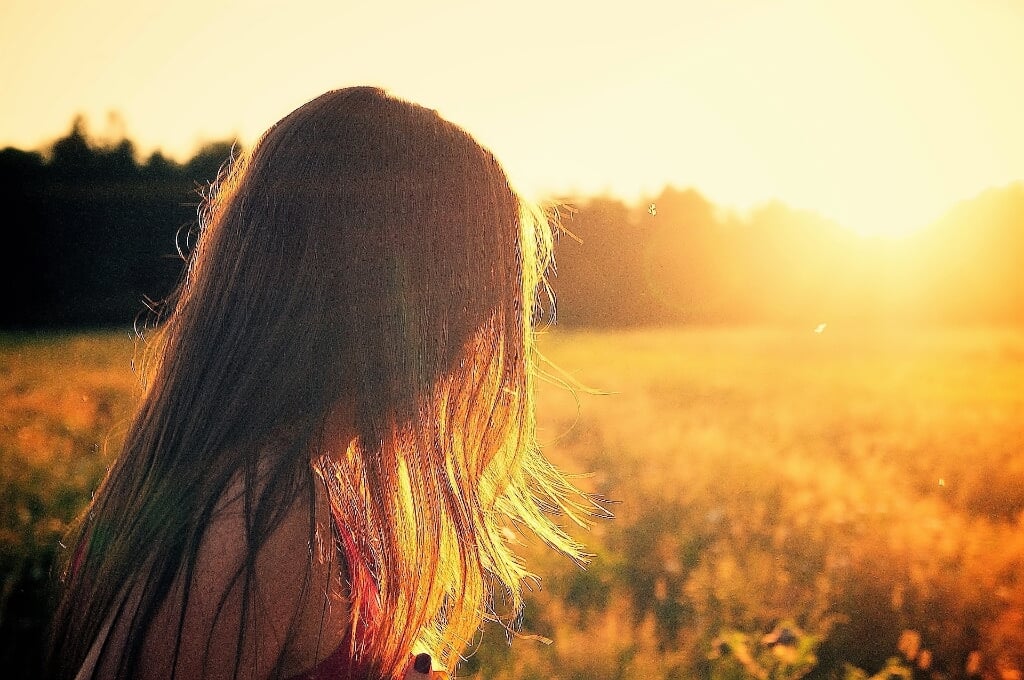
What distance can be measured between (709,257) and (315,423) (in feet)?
25.6

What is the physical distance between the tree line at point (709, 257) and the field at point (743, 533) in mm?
1842

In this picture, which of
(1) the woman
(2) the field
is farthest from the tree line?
(1) the woman

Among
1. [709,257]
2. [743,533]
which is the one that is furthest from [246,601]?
[709,257]

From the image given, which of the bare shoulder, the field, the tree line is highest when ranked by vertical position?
the tree line

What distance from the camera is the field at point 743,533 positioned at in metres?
2.39

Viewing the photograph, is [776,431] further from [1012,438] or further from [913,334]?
[913,334]

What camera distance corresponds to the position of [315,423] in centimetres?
85

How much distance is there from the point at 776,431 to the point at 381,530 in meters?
5.36

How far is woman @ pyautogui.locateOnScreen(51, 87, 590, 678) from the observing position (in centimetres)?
76

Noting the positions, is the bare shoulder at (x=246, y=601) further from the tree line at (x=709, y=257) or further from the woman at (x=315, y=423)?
the tree line at (x=709, y=257)

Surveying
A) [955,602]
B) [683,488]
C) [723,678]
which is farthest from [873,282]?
[723,678]

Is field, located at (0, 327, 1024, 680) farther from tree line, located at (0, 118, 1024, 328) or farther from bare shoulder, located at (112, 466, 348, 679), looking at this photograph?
tree line, located at (0, 118, 1024, 328)

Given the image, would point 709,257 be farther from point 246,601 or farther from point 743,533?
point 246,601

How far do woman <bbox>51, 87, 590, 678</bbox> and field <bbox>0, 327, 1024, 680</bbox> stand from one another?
2.44 ft
